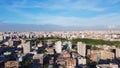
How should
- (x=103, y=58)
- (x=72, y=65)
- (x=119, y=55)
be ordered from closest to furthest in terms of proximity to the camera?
(x=72, y=65) < (x=103, y=58) < (x=119, y=55)

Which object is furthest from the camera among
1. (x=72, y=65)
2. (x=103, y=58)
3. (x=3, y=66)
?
(x=103, y=58)

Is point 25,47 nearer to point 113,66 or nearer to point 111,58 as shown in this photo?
point 111,58

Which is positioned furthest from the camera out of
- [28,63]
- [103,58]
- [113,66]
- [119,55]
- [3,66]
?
[119,55]

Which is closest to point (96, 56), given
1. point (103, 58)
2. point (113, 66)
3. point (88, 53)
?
point (103, 58)

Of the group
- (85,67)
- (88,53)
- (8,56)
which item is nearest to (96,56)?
(88,53)

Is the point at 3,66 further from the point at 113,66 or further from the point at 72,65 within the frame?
the point at 113,66

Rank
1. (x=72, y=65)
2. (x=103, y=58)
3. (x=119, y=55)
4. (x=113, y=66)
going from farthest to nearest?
(x=119, y=55) < (x=103, y=58) < (x=72, y=65) < (x=113, y=66)

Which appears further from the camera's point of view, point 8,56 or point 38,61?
point 8,56

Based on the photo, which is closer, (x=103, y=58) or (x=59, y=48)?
(x=103, y=58)
